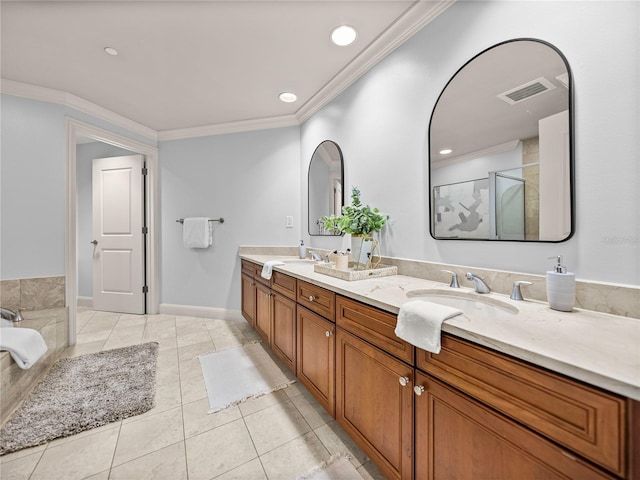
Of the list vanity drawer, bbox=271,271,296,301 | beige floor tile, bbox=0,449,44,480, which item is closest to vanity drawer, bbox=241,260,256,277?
vanity drawer, bbox=271,271,296,301

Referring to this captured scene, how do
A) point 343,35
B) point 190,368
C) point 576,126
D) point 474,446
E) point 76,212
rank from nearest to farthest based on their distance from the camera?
point 474,446 → point 576,126 → point 343,35 → point 190,368 → point 76,212

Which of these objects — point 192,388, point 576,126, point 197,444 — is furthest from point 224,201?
point 576,126

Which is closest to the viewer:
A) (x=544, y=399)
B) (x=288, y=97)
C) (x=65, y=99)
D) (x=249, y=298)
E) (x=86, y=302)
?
(x=544, y=399)

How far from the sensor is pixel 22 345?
5.18ft

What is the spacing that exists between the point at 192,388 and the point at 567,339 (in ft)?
6.65

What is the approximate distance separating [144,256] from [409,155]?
337 cm

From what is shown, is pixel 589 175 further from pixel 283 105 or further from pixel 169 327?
pixel 169 327

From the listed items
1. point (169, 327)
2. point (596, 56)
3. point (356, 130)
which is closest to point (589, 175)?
point (596, 56)

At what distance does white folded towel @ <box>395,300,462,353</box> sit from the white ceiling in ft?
5.25

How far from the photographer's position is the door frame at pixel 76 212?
7.92 feet

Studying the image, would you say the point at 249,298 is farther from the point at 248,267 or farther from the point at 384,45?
the point at 384,45

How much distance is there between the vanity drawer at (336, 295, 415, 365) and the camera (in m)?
0.94

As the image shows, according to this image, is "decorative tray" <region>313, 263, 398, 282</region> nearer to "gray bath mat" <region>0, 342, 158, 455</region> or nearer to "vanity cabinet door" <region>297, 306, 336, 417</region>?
"vanity cabinet door" <region>297, 306, 336, 417</region>

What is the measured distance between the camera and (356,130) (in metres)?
2.04
